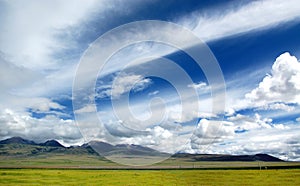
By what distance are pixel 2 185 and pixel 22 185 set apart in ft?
11.7

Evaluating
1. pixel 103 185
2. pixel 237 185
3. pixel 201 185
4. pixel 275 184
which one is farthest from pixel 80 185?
pixel 275 184

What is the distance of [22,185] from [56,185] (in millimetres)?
6456

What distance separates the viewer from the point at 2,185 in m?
55.5

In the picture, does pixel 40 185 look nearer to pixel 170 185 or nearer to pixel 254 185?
pixel 170 185

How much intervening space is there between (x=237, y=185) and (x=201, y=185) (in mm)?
6367

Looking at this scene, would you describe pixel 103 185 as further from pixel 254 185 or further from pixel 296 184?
pixel 296 184

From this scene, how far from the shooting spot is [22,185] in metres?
55.8

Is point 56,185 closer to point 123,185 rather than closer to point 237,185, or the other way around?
point 123,185

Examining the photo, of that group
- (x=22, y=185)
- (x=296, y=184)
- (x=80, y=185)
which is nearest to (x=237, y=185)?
(x=296, y=184)

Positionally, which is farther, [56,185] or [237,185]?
[56,185]

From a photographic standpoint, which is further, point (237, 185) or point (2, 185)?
point (2, 185)

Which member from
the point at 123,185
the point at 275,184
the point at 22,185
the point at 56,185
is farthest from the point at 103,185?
the point at 275,184

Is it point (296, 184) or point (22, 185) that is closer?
point (296, 184)

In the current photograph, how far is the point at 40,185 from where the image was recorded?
5475 centimetres
